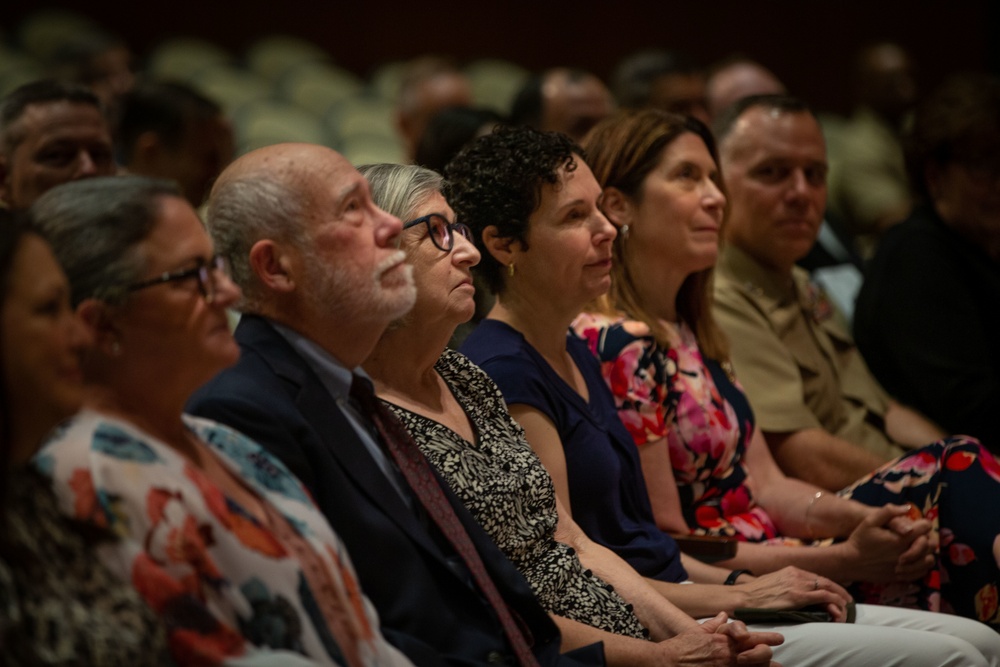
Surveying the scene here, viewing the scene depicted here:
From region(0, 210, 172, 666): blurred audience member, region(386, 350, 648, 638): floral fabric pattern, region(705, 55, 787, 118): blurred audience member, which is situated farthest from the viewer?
region(705, 55, 787, 118): blurred audience member

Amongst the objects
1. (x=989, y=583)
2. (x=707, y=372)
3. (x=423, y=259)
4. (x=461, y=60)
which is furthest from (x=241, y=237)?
(x=461, y=60)

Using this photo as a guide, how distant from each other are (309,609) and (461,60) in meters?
6.84

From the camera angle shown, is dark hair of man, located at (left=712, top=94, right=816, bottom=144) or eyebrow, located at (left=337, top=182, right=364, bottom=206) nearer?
eyebrow, located at (left=337, top=182, right=364, bottom=206)

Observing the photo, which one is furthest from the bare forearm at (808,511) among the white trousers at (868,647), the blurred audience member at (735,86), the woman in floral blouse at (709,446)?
the blurred audience member at (735,86)

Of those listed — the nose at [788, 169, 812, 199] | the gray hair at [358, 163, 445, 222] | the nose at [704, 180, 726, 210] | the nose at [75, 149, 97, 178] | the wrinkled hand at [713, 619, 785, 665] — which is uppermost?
the gray hair at [358, 163, 445, 222]

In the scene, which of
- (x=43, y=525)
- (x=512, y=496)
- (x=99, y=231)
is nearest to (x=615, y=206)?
(x=512, y=496)

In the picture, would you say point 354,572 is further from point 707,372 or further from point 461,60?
point 461,60

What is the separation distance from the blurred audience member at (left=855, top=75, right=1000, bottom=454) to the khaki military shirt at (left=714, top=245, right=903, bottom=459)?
0.12 m

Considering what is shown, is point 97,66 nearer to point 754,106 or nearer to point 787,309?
point 754,106

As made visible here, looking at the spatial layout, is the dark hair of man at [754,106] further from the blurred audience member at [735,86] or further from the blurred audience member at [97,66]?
the blurred audience member at [97,66]

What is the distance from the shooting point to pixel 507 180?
2.35m

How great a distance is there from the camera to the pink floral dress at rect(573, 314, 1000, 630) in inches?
100

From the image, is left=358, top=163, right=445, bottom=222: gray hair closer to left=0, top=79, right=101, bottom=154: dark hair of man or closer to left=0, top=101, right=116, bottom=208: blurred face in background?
left=0, top=101, right=116, bottom=208: blurred face in background

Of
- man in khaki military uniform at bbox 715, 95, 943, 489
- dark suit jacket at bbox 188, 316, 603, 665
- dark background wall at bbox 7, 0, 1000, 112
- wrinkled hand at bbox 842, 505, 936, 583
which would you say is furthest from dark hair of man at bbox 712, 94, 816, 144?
dark background wall at bbox 7, 0, 1000, 112
